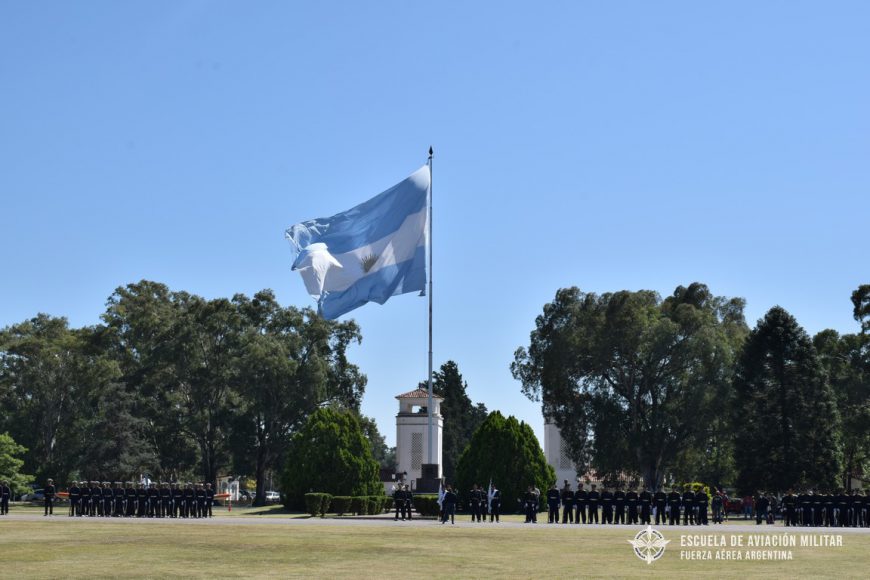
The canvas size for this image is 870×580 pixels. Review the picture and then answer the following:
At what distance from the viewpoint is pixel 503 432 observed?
159 ft

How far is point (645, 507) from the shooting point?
3897cm

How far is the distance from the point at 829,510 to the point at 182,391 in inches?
2159

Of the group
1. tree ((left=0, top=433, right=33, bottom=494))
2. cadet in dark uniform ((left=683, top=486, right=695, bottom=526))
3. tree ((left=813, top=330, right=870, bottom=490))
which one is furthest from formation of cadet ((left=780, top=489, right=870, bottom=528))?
tree ((left=0, top=433, right=33, bottom=494))

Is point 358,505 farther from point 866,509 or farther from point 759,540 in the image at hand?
point 759,540

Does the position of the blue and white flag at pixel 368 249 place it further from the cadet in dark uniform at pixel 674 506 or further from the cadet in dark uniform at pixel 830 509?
the cadet in dark uniform at pixel 830 509

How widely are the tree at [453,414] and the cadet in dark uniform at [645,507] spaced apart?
65.3m

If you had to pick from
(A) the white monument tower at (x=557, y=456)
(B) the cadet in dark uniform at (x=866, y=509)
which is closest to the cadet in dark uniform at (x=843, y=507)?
(B) the cadet in dark uniform at (x=866, y=509)

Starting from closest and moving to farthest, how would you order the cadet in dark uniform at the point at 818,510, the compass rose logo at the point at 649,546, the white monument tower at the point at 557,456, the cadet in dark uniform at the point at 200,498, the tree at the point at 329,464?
1. the compass rose logo at the point at 649,546
2. the cadet in dark uniform at the point at 818,510
3. the cadet in dark uniform at the point at 200,498
4. the tree at the point at 329,464
5. the white monument tower at the point at 557,456

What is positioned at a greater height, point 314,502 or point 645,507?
point 645,507

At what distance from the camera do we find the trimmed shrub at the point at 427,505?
1640 inches

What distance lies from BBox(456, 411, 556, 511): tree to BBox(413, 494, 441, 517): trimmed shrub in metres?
5.84

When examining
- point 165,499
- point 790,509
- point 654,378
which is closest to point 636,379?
point 654,378

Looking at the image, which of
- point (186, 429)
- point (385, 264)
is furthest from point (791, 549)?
point (186, 429)

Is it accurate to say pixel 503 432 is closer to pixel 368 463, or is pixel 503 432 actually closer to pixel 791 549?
pixel 368 463
